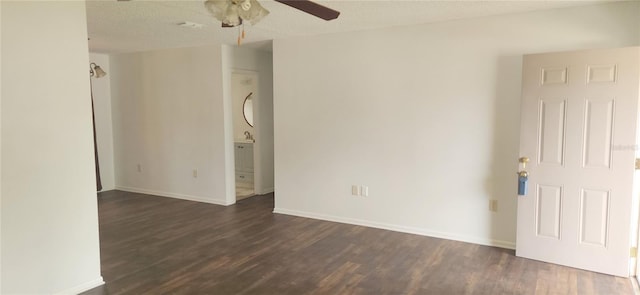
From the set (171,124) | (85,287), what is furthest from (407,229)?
(171,124)

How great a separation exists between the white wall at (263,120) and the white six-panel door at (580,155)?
388 centimetres

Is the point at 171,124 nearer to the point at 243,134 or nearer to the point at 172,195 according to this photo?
the point at 172,195

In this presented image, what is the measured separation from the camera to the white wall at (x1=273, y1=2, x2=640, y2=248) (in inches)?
152

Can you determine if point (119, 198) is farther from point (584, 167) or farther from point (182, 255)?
point (584, 167)

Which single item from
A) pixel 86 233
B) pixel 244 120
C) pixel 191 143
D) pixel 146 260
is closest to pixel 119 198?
pixel 191 143

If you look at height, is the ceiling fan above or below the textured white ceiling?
below

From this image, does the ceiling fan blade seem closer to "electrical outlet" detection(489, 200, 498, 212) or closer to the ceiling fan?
the ceiling fan

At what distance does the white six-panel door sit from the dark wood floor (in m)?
0.23

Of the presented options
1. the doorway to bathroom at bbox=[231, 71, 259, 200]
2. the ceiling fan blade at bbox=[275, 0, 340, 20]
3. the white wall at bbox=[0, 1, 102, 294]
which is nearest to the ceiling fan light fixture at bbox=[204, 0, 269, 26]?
the ceiling fan blade at bbox=[275, 0, 340, 20]

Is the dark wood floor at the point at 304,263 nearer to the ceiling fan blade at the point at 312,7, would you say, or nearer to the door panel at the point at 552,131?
the door panel at the point at 552,131

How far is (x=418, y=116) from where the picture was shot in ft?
14.2

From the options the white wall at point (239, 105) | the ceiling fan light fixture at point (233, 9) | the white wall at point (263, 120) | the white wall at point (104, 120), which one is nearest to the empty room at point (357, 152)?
the ceiling fan light fixture at point (233, 9)

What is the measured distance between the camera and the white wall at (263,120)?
20.7ft

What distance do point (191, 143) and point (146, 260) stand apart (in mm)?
2635
